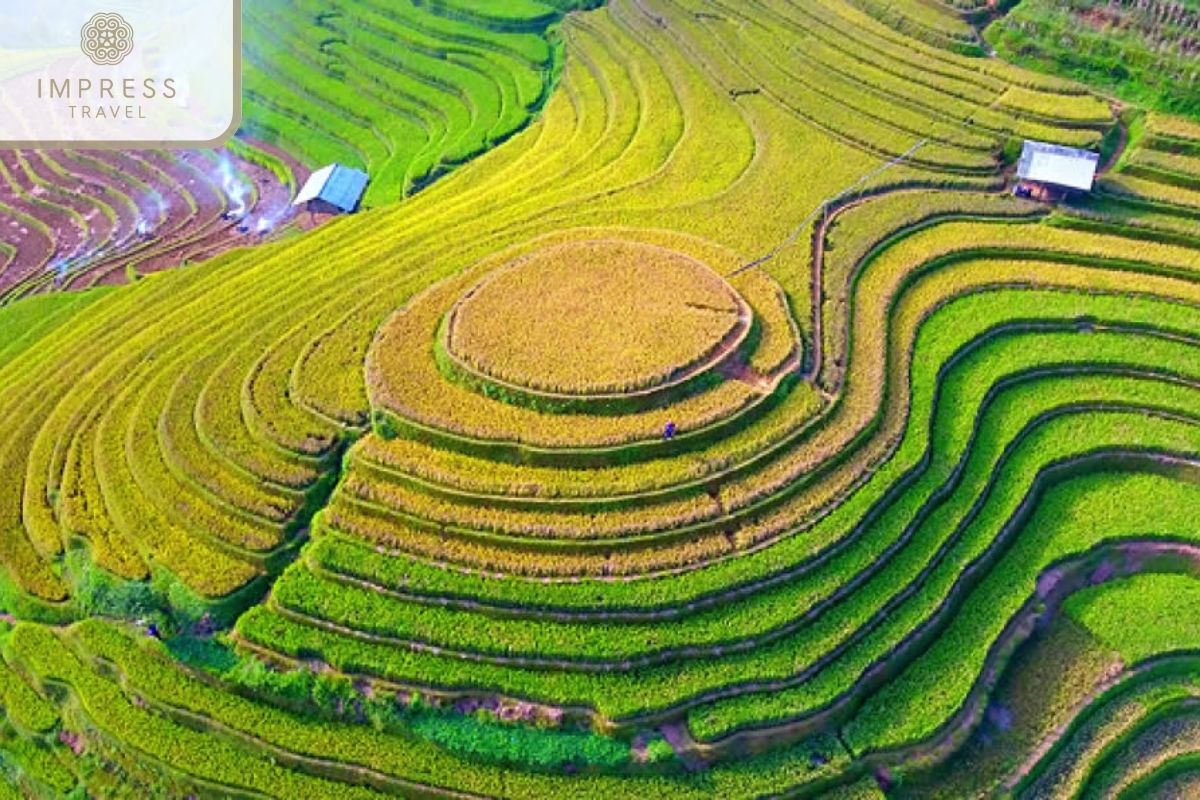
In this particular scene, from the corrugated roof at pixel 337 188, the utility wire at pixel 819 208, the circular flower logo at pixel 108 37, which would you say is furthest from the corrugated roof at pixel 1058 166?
the circular flower logo at pixel 108 37

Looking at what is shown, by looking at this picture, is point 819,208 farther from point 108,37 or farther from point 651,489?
point 108,37

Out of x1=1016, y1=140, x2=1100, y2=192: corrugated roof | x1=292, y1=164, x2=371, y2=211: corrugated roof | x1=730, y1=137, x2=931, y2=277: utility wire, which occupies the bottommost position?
x1=292, y1=164, x2=371, y2=211: corrugated roof

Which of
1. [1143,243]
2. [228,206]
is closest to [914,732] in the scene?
[1143,243]

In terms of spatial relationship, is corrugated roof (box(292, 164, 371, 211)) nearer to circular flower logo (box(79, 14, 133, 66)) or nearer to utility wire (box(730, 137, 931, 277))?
circular flower logo (box(79, 14, 133, 66))

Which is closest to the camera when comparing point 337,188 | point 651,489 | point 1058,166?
point 651,489

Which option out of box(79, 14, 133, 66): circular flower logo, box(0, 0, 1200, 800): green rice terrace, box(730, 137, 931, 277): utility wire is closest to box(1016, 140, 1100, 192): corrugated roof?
box(0, 0, 1200, 800): green rice terrace

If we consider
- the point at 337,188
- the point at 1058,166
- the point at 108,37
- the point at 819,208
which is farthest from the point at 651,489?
the point at 108,37
